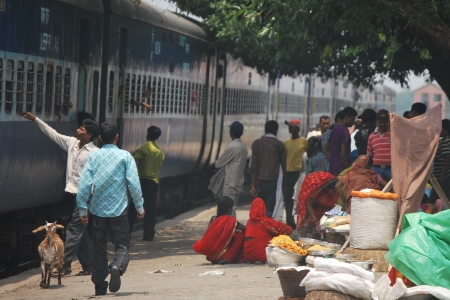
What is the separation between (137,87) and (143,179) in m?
2.05

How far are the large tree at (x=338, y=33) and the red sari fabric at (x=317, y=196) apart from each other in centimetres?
181

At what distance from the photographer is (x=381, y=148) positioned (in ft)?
43.9

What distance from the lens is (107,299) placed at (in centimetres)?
1034

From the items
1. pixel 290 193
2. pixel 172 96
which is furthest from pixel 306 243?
pixel 172 96

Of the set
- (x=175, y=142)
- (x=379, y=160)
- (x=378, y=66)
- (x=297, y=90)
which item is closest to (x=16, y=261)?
(x=379, y=160)

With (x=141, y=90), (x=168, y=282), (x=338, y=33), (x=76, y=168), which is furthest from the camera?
(x=338, y=33)

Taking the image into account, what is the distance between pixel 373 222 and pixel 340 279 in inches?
109

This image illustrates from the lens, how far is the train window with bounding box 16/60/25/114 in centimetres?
1198

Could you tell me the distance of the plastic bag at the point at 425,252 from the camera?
27.4 ft

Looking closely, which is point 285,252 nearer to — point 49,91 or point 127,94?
point 49,91

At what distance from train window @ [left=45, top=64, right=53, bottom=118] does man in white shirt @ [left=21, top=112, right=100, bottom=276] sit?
66cm

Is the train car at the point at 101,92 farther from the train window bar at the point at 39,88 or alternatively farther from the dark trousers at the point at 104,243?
the dark trousers at the point at 104,243

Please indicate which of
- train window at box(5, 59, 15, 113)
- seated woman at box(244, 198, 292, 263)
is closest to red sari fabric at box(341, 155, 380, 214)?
seated woman at box(244, 198, 292, 263)

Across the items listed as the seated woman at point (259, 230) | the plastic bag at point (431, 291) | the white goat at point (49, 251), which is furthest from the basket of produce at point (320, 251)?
the white goat at point (49, 251)
